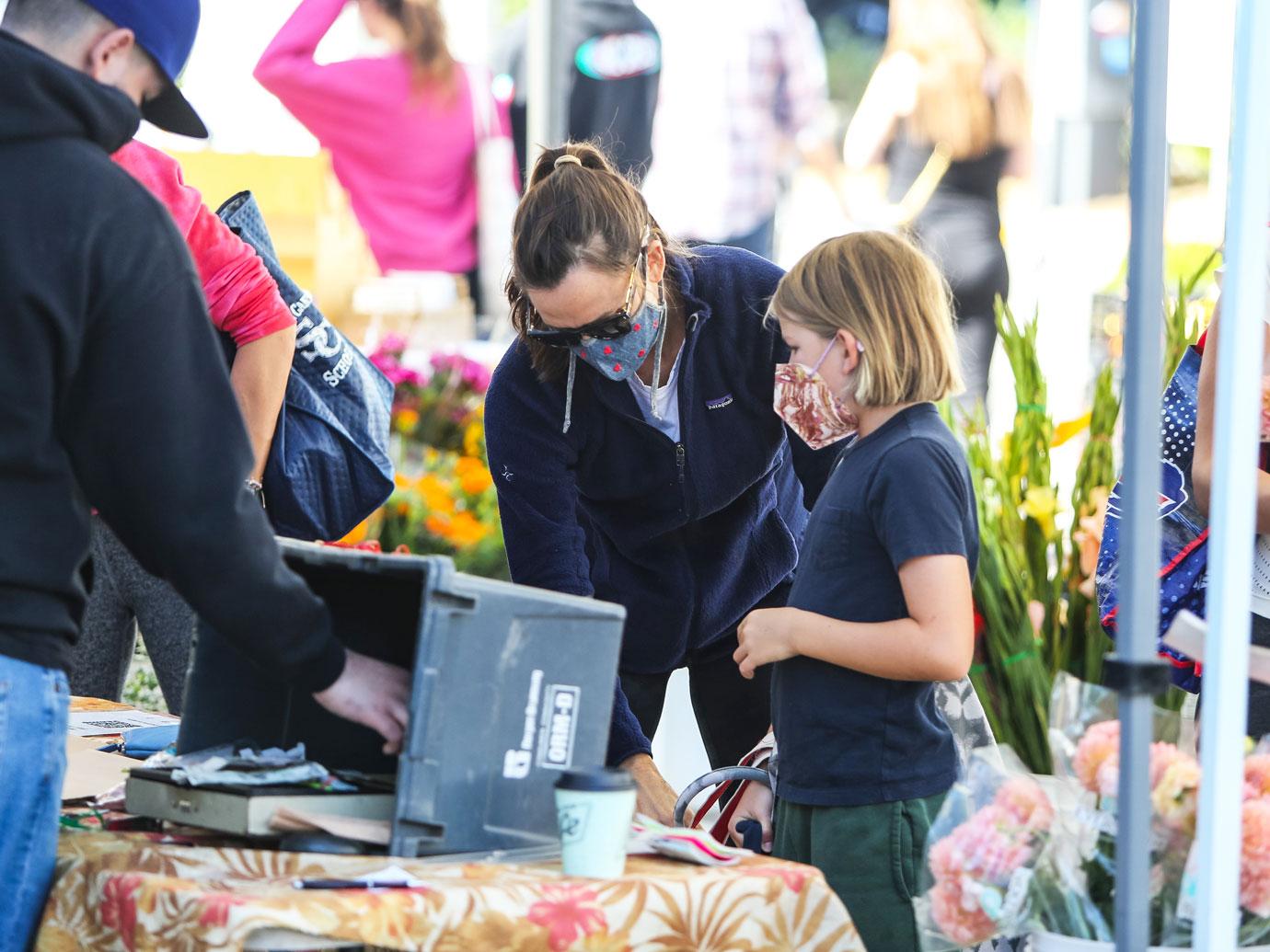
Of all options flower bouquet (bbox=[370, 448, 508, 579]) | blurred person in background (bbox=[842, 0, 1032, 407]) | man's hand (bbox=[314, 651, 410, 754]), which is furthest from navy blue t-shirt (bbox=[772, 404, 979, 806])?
blurred person in background (bbox=[842, 0, 1032, 407])

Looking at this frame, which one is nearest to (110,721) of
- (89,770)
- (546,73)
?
(89,770)

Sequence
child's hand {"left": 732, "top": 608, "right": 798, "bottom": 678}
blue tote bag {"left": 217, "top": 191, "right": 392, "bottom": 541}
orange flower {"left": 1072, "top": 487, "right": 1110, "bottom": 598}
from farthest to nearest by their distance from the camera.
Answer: orange flower {"left": 1072, "top": 487, "right": 1110, "bottom": 598}, blue tote bag {"left": 217, "top": 191, "right": 392, "bottom": 541}, child's hand {"left": 732, "top": 608, "right": 798, "bottom": 678}

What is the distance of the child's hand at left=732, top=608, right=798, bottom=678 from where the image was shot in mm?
1888

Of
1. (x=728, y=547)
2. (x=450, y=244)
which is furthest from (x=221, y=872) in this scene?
(x=450, y=244)

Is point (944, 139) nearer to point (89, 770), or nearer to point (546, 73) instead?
point (546, 73)

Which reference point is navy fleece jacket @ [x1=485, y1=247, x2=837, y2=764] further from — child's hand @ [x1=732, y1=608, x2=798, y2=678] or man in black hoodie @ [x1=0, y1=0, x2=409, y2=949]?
man in black hoodie @ [x1=0, y1=0, x2=409, y2=949]

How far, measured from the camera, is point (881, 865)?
1.85m

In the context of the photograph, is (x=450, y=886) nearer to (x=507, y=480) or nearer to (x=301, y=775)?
(x=301, y=775)

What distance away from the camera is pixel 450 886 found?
1427mm

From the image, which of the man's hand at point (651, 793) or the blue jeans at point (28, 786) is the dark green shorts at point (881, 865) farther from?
the blue jeans at point (28, 786)

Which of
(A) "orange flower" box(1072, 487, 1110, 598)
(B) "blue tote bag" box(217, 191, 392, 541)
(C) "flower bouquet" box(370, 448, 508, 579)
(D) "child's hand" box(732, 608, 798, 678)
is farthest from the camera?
(C) "flower bouquet" box(370, 448, 508, 579)

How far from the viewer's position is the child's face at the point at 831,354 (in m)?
1.95

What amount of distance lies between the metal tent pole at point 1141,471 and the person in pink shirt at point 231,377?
135 centimetres

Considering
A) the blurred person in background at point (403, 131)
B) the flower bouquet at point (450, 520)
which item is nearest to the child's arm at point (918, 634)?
the flower bouquet at point (450, 520)
